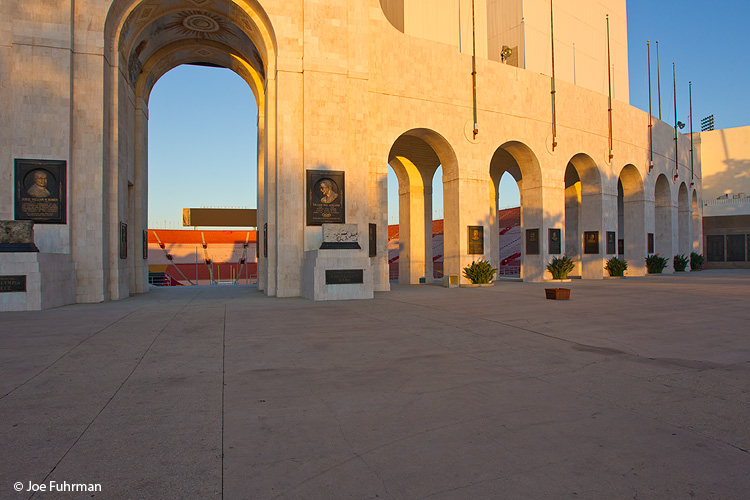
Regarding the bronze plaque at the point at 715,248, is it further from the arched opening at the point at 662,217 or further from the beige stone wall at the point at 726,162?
the arched opening at the point at 662,217

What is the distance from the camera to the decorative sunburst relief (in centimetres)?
1830

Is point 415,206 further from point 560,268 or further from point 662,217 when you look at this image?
point 662,217

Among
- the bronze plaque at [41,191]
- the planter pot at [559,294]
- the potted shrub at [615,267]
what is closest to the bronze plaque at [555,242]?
the potted shrub at [615,267]

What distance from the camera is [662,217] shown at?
3341 cm

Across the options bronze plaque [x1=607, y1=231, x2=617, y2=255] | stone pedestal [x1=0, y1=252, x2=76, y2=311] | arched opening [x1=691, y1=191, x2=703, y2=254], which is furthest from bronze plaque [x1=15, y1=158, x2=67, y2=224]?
arched opening [x1=691, y1=191, x2=703, y2=254]

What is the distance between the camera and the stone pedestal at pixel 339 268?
47.5 ft

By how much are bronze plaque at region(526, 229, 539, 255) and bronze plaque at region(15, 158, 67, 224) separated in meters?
20.6

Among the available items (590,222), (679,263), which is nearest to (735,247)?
Result: (679,263)

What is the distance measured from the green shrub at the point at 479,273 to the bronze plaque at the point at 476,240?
2.45 feet

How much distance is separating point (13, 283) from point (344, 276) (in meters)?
8.79

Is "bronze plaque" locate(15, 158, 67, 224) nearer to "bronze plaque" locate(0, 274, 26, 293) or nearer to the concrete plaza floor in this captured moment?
"bronze plaque" locate(0, 274, 26, 293)

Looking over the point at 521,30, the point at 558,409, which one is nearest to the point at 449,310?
the point at 558,409

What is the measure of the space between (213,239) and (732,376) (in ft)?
216

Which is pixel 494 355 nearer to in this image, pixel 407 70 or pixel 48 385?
pixel 48 385
